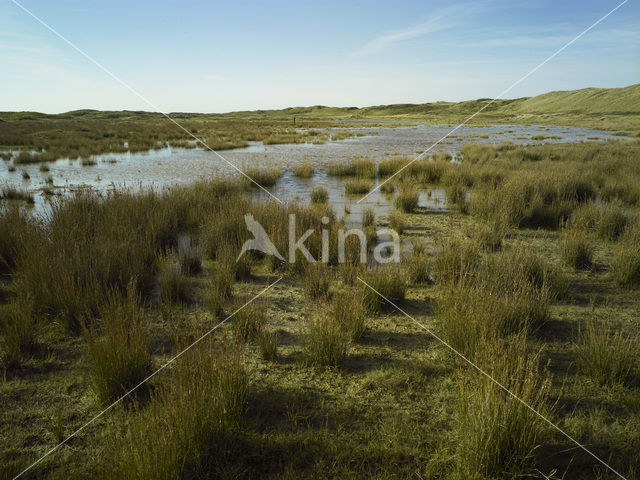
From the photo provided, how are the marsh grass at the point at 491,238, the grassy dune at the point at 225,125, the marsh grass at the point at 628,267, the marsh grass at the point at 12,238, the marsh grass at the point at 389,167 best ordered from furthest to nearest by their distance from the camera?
the grassy dune at the point at 225,125
the marsh grass at the point at 389,167
the marsh grass at the point at 491,238
the marsh grass at the point at 12,238
the marsh grass at the point at 628,267

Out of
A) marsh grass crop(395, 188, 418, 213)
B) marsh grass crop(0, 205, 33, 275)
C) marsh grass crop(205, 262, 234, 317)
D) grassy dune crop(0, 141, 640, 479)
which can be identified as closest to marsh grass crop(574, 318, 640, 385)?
grassy dune crop(0, 141, 640, 479)

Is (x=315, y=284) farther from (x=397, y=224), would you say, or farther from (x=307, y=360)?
(x=397, y=224)

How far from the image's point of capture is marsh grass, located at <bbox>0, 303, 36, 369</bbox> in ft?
11.4

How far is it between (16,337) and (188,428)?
7.88 ft

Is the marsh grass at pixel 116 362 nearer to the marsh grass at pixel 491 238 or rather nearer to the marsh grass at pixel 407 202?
the marsh grass at pixel 491 238

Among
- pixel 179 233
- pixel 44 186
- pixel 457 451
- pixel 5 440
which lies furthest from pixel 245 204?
pixel 44 186

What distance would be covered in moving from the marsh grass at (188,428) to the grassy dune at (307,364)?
15 mm

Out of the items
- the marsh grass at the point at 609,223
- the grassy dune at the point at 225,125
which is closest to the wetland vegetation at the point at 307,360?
the marsh grass at the point at 609,223

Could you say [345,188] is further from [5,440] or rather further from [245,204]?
[5,440]

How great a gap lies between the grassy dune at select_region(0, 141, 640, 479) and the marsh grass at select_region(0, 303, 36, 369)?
2 centimetres

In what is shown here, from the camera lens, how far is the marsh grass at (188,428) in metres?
2.15

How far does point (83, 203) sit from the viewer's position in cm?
741

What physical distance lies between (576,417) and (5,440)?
424cm

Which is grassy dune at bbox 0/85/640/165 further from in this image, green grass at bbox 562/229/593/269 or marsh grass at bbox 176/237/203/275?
marsh grass at bbox 176/237/203/275
